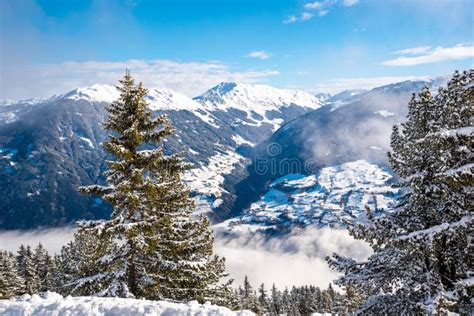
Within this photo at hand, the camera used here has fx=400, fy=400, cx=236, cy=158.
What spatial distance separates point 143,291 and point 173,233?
2754mm

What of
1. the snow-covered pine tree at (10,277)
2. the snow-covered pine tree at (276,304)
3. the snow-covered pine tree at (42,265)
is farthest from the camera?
the snow-covered pine tree at (276,304)

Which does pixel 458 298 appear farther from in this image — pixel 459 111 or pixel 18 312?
pixel 18 312

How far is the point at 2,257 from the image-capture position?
4962 centimetres

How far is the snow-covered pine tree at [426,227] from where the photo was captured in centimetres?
1171

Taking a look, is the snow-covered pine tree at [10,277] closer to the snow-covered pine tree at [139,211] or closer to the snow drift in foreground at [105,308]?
the snow-covered pine tree at [139,211]

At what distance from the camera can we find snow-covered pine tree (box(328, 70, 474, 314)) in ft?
38.4

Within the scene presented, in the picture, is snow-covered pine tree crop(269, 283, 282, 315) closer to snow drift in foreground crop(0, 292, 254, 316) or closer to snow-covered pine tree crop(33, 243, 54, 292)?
snow-covered pine tree crop(33, 243, 54, 292)

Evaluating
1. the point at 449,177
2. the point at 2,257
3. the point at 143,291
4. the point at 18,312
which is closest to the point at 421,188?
the point at 449,177

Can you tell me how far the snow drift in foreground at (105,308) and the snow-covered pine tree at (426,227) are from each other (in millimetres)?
5024

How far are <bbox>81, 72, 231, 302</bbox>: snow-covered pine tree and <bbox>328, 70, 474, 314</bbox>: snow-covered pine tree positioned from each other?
7.15 metres

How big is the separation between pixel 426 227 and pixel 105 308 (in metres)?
10.4

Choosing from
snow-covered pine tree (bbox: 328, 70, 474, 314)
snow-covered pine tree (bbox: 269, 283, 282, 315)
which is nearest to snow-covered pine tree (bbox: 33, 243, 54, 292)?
snow-covered pine tree (bbox: 328, 70, 474, 314)

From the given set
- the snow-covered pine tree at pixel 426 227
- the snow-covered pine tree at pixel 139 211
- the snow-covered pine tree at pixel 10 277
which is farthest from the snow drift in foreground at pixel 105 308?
the snow-covered pine tree at pixel 10 277

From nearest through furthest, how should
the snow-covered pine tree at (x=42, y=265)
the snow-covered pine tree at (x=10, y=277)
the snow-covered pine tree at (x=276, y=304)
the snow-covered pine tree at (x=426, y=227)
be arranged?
the snow-covered pine tree at (x=426, y=227) → the snow-covered pine tree at (x=10, y=277) → the snow-covered pine tree at (x=42, y=265) → the snow-covered pine tree at (x=276, y=304)
